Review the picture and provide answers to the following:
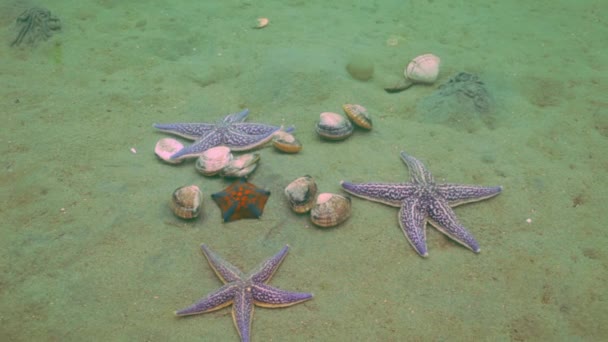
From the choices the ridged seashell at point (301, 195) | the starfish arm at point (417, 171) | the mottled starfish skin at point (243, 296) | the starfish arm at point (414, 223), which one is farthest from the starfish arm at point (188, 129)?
the starfish arm at point (414, 223)

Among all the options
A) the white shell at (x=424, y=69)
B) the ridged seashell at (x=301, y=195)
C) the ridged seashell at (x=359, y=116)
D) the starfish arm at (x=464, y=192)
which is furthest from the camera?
the white shell at (x=424, y=69)

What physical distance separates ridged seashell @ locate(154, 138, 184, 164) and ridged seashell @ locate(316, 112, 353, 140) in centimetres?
183

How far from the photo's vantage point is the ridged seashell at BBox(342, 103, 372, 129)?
5176mm

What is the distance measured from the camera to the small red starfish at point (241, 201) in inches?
162

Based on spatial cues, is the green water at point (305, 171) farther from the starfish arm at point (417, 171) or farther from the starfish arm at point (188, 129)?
the starfish arm at point (188, 129)

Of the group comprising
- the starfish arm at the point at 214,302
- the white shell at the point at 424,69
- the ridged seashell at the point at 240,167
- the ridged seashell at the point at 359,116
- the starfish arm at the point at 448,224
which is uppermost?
the white shell at the point at 424,69

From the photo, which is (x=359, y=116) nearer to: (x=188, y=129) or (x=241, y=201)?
(x=241, y=201)

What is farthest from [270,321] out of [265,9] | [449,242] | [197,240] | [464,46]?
[265,9]

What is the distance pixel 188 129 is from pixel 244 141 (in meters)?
0.85

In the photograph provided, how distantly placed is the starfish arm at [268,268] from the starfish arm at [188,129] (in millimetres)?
2119

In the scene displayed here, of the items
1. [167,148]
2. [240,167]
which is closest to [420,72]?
[240,167]

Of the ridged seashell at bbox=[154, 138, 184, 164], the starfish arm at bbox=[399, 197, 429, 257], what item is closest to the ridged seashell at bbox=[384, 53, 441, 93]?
the starfish arm at bbox=[399, 197, 429, 257]

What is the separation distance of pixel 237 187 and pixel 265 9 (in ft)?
17.5

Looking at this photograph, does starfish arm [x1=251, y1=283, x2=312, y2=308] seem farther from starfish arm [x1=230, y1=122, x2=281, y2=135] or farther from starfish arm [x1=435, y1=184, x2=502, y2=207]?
starfish arm [x1=230, y1=122, x2=281, y2=135]
